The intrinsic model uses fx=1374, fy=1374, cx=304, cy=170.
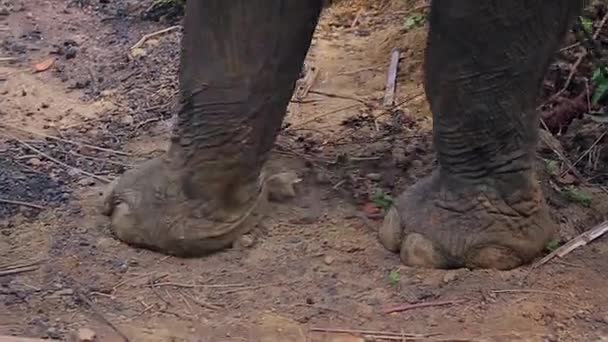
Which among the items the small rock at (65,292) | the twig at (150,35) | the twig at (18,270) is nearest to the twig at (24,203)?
the twig at (18,270)

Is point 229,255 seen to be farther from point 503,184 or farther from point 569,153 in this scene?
point 569,153

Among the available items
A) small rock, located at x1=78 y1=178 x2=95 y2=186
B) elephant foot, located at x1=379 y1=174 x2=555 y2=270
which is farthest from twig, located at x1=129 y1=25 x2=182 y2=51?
elephant foot, located at x1=379 y1=174 x2=555 y2=270

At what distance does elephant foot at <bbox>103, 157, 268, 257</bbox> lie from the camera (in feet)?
9.84

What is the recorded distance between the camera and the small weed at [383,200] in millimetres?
3281

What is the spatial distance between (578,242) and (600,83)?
91cm

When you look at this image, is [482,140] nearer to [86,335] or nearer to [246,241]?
[246,241]

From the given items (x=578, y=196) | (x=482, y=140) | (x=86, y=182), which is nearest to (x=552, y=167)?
(x=578, y=196)

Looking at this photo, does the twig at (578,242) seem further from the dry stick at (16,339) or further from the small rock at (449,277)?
the dry stick at (16,339)

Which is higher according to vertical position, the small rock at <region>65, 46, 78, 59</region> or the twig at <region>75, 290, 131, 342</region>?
the twig at <region>75, 290, 131, 342</region>

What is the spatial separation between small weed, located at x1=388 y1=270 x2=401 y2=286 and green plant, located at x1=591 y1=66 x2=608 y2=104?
116cm

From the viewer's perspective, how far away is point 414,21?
15.5 ft

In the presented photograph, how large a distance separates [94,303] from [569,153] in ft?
4.69

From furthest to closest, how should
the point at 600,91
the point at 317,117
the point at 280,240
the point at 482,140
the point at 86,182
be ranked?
the point at 317,117, the point at 600,91, the point at 86,182, the point at 280,240, the point at 482,140

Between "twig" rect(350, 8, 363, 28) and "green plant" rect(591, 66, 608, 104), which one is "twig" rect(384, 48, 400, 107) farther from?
"green plant" rect(591, 66, 608, 104)
